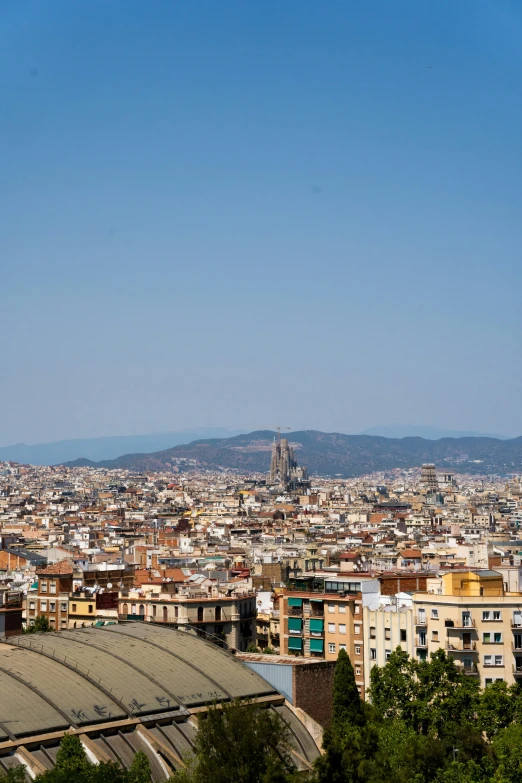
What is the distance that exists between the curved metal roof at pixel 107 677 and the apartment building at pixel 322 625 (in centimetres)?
905

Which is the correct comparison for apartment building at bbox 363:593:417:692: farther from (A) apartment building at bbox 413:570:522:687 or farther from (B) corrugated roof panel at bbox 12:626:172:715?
(B) corrugated roof panel at bbox 12:626:172:715

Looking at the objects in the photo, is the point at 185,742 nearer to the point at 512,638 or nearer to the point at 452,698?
the point at 452,698

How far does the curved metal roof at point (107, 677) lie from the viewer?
3522 cm

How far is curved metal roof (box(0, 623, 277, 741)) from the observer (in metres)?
35.2

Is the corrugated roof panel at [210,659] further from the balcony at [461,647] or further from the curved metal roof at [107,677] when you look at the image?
the balcony at [461,647]

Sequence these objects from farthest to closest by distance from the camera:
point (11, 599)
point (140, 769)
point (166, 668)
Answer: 1. point (11, 599)
2. point (166, 668)
3. point (140, 769)

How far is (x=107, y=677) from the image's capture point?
3797cm

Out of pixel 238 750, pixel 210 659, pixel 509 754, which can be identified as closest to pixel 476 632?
pixel 210 659

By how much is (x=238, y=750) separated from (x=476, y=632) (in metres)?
16.4

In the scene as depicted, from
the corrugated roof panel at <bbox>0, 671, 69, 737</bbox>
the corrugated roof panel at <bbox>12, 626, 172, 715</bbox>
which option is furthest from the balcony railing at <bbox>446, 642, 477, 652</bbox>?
the corrugated roof panel at <bbox>0, 671, 69, 737</bbox>

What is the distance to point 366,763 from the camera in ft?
102

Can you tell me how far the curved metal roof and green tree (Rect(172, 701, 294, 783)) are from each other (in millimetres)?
3364

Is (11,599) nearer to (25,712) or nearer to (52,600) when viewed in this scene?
(52,600)

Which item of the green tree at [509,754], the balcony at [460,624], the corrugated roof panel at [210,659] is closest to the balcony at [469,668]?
the balcony at [460,624]
